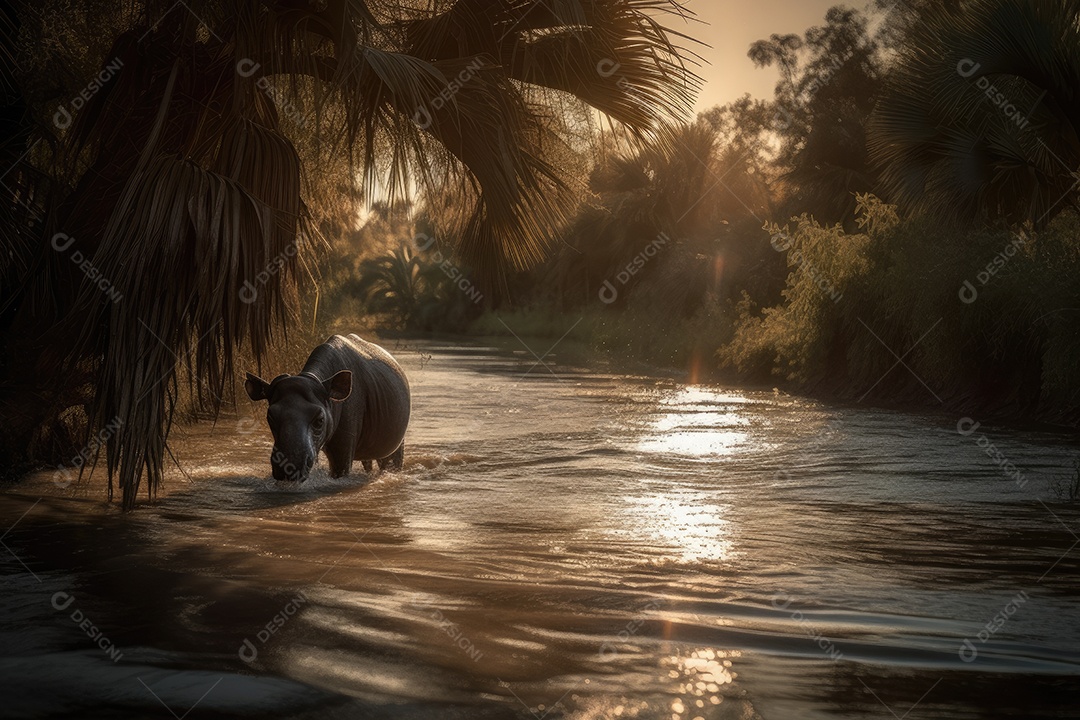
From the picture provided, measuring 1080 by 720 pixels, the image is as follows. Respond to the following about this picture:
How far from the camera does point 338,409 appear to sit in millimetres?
9883

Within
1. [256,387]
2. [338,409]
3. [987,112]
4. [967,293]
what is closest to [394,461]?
[338,409]

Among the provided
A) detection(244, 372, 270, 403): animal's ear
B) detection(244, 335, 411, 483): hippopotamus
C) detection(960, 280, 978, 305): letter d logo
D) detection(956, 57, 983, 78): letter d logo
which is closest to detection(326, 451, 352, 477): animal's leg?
detection(244, 335, 411, 483): hippopotamus

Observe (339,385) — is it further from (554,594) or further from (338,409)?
(554,594)

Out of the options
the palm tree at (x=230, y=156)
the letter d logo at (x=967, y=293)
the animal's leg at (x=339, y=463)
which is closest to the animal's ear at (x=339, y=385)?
the palm tree at (x=230, y=156)

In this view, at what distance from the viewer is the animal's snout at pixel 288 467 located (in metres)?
8.30

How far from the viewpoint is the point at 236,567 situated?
6.10 metres

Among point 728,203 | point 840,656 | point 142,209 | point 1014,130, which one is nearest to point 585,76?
point 142,209

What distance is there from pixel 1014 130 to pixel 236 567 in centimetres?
1036

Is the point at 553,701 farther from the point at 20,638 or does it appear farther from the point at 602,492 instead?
the point at 602,492

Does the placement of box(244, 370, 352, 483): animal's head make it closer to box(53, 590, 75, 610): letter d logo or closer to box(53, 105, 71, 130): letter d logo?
box(53, 105, 71, 130): letter d logo

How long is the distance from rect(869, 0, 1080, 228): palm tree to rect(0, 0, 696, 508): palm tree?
5.35m

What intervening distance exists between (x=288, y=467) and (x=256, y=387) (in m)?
0.87

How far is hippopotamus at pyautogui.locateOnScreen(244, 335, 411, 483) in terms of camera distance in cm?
844

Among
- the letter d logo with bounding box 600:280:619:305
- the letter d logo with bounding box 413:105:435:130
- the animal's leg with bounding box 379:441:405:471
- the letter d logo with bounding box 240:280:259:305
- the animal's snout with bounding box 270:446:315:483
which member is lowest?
the animal's leg with bounding box 379:441:405:471
